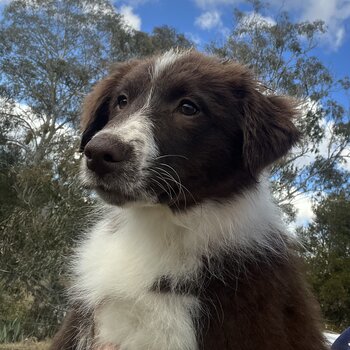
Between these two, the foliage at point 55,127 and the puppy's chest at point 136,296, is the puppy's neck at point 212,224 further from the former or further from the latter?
the foliage at point 55,127

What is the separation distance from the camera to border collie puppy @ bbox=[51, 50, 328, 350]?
2.89 meters

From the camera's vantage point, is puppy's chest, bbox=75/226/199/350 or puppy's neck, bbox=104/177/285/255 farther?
puppy's neck, bbox=104/177/285/255

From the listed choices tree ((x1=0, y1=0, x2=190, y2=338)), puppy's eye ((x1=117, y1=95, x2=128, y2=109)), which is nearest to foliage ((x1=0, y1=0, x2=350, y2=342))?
tree ((x1=0, y1=0, x2=190, y2=338))

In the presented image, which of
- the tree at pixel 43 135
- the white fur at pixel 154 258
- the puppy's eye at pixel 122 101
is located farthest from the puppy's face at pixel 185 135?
the tree at pixel 43 135

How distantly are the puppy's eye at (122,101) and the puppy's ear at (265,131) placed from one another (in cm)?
84

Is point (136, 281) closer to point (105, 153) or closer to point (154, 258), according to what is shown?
point (154, 258)

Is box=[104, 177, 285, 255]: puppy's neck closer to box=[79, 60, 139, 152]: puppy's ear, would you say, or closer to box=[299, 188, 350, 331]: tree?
box=[79, 60, 139, 152]: puppy's ear

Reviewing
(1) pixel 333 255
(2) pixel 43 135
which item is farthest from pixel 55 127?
(1) pixel 333 255

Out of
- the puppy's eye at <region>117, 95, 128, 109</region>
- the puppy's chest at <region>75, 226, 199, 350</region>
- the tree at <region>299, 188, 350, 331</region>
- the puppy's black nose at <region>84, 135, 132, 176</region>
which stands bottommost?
the puppy's chest at <region>75, 226, 199, 350</region>

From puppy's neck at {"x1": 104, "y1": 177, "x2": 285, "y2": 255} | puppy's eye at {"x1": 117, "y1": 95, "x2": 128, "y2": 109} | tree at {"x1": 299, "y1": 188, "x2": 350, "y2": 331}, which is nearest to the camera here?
puppy's neck at {"x1": 104, "y1": 177, "x2": 285, "y2": 255}

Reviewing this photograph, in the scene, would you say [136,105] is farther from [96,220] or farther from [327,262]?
[327,262]

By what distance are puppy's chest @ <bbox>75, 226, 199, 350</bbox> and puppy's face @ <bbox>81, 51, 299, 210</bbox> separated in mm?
364

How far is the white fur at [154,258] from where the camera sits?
291 centimetres

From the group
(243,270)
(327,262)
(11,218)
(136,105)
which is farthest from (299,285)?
(327,262)
